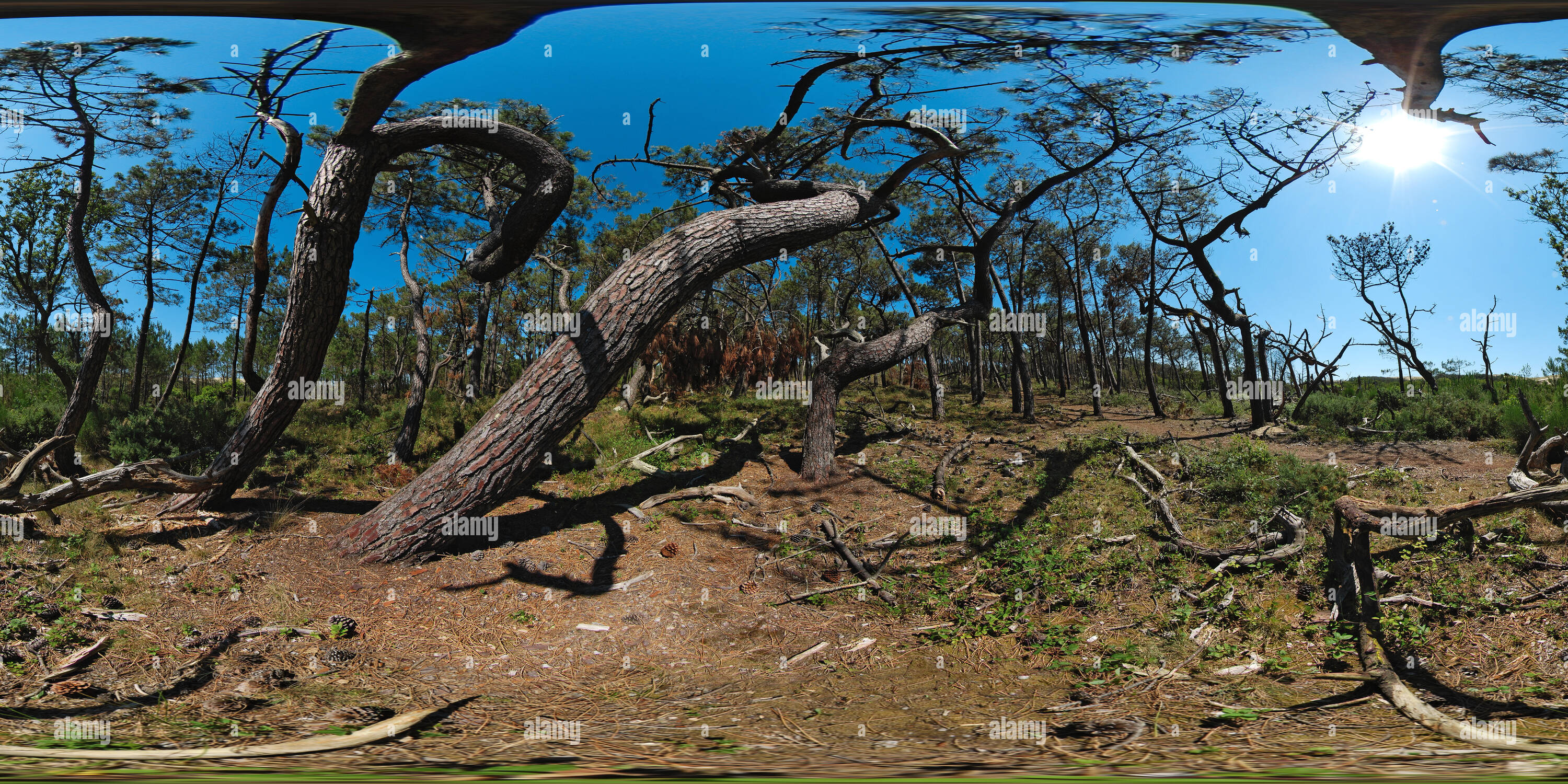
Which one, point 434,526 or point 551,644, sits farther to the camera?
point 434,526

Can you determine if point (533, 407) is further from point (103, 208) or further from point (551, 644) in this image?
point (103, 208)

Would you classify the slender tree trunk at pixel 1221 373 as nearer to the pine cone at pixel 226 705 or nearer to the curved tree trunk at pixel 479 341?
the pine cone at pixel 226 705

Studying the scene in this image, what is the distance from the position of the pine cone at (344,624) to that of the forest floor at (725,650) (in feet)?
0.12

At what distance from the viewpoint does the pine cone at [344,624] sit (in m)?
3.19

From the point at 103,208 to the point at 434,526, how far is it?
15.1 feet

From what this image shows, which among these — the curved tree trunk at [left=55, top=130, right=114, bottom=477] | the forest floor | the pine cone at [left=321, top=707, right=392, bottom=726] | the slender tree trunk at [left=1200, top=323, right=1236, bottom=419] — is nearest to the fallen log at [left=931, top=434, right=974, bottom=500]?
the forest floor

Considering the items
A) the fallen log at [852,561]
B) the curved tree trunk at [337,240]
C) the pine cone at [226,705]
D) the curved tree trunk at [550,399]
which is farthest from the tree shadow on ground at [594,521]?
the curved tree trunk at [337,240]

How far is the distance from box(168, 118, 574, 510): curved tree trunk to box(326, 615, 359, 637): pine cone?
243cm

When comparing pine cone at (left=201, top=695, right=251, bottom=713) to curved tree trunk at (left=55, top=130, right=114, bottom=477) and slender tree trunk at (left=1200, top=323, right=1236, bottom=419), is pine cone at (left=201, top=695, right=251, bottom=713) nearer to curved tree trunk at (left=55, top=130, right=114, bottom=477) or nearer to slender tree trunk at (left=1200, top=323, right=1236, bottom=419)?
curved tree trunk at (left=55, top=130, right=114, bottom=477)

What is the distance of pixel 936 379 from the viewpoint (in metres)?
10.5

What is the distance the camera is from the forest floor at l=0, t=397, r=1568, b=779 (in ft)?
4.18

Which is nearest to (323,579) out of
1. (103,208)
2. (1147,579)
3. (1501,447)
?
(103,208)

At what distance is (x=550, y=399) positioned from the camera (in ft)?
14.5

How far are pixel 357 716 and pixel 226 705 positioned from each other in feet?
2.08
